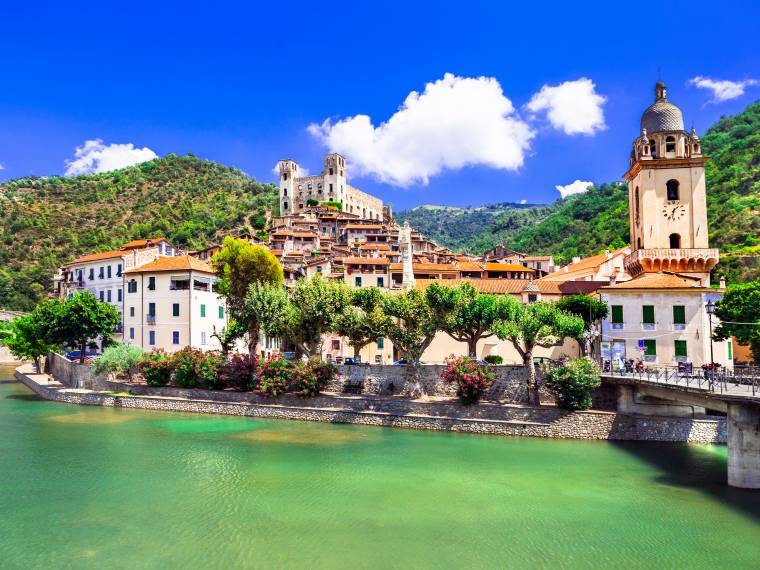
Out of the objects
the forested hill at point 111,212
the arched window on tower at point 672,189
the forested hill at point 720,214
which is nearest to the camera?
the arched window on tower at point 672,189

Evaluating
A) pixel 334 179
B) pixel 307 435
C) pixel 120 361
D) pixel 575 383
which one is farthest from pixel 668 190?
pixel 334 179

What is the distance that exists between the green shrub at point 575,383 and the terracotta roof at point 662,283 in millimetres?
7168

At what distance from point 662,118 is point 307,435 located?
3379cm

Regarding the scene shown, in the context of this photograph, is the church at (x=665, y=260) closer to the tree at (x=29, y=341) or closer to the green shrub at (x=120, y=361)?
the green shrub at (x=120, y=361)

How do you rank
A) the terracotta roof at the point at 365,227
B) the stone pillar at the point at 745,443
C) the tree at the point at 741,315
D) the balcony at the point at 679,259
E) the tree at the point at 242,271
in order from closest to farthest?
the stone pillar at the point at 745,443, the tree at the point at 741,315, the balcony at the point at 679,259, the tree at the point at 242,271, the terracotta roof at the point at 365,227

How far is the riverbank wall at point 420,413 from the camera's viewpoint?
30.8 meters

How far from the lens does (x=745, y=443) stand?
21.7m

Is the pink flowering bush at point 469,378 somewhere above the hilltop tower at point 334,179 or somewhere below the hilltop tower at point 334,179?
below

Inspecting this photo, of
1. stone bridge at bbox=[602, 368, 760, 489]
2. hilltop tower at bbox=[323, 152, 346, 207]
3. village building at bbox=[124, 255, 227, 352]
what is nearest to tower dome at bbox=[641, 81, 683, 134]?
stone bridge at bbox=[602, 368, 760, 489]

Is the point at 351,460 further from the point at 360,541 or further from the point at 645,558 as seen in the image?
the point at 645,558

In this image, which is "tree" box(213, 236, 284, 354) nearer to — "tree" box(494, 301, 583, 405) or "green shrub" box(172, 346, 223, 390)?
"green shrub" box(172, 346, 223, 390)

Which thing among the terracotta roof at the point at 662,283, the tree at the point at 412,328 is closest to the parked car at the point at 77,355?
the tree at the point at 412,328

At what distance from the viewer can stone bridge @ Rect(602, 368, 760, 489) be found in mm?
21531

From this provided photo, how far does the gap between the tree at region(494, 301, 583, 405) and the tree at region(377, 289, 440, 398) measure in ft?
15.0
